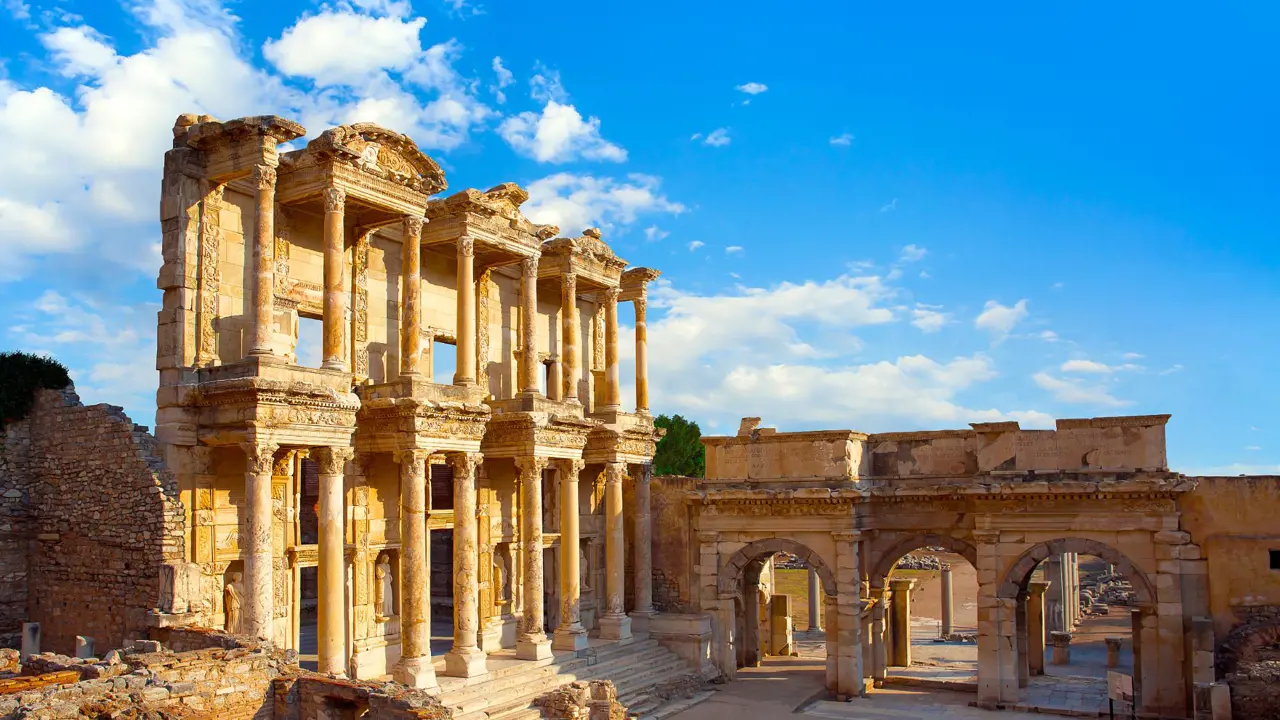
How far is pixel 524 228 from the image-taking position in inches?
986

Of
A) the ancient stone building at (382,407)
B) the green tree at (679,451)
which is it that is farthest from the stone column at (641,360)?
the green tree at (679,451)

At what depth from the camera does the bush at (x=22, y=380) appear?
19391 mm

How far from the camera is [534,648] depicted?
23.2 metres

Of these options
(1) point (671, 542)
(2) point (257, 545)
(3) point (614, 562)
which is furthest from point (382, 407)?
(1) point (671, 542)

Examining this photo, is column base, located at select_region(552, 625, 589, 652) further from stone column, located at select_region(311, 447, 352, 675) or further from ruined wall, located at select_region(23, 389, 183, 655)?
ruined wall, located at select_region(23, 389, 183, 655)

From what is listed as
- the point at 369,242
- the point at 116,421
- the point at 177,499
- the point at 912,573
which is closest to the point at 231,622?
the point at 177,499

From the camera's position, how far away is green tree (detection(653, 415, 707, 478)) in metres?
48.6

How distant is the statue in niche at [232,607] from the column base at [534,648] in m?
7.01

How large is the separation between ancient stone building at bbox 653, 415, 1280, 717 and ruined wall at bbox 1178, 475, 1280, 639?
0.10 feet

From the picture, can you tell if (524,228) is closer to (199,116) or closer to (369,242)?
(369,242)

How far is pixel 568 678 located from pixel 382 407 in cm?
729

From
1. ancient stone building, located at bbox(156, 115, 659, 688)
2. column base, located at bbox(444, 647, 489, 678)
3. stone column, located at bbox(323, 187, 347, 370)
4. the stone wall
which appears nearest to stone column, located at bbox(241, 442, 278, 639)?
ancient stone building, located at bbox(156, 115, 659, 688)

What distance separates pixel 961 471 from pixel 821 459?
11.0 ft

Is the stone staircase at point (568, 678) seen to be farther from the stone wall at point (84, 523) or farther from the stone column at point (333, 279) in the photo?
the stone column at point (333, 279)
